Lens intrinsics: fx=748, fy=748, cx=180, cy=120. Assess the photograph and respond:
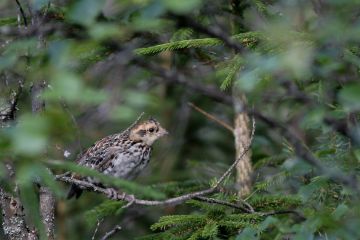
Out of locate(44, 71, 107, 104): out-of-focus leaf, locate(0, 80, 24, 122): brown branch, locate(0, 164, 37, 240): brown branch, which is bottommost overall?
locate(0, 164, 37, 240): brown branch

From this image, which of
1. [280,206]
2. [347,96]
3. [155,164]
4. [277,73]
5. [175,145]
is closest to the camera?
[347,96]

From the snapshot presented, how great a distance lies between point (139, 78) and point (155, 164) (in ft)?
3.35

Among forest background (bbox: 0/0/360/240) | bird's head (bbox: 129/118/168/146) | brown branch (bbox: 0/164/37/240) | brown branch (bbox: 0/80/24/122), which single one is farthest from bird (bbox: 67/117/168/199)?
brown branch (bbox: 0/80/24/122)

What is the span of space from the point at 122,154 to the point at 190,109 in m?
2.22

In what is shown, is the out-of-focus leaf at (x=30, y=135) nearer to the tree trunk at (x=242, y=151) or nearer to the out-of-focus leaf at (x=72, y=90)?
the out-of-focus leaf at (x=72, y=90)

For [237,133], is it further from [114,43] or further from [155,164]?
[114,43]

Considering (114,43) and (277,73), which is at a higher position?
(114,43)

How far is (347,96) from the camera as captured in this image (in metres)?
2.08

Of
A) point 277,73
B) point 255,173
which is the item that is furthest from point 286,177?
point 277,73

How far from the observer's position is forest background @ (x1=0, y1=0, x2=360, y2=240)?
7.08 ft

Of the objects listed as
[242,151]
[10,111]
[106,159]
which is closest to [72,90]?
[10,111]

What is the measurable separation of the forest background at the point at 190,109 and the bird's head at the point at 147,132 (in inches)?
19.0

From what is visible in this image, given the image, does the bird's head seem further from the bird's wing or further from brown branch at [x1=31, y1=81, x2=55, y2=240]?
brown branch at [x1=31, y1=81, x2=55, y2=240]

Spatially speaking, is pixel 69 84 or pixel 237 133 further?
pixel 237 133
